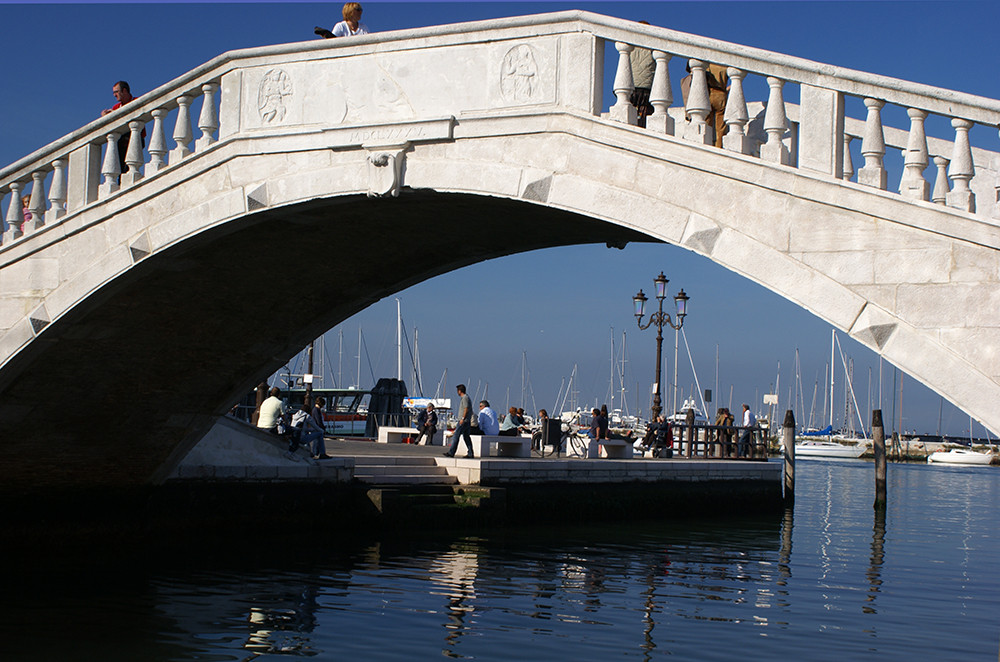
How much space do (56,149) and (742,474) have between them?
14810 mm

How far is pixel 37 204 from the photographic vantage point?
9.65 meters

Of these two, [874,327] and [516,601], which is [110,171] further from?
[874,327]

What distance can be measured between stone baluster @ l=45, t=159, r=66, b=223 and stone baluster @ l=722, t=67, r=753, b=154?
5880mm

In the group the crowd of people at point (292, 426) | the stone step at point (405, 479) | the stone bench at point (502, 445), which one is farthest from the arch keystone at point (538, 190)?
the stone bench at point (502, 445)

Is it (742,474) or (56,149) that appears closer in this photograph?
(56,149)

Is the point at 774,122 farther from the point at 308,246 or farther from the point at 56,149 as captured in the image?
the point at 56,149

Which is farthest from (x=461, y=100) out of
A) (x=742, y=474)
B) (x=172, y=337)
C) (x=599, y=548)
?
(x=742, y=474)

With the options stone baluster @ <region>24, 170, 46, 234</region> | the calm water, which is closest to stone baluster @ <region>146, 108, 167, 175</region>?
stone baluster @ <region>24, 170, 46, 234</region>

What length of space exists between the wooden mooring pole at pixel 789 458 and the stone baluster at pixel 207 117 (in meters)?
16.0

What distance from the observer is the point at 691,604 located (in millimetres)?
10672

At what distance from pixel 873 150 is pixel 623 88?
1.64m

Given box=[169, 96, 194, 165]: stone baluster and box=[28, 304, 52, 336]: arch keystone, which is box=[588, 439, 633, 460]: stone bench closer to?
box=[28, 304, 52, 336]: arch keystone

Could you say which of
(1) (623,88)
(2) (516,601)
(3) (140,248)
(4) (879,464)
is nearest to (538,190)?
(1) (623,88)

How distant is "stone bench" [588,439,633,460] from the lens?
70.2 ft
